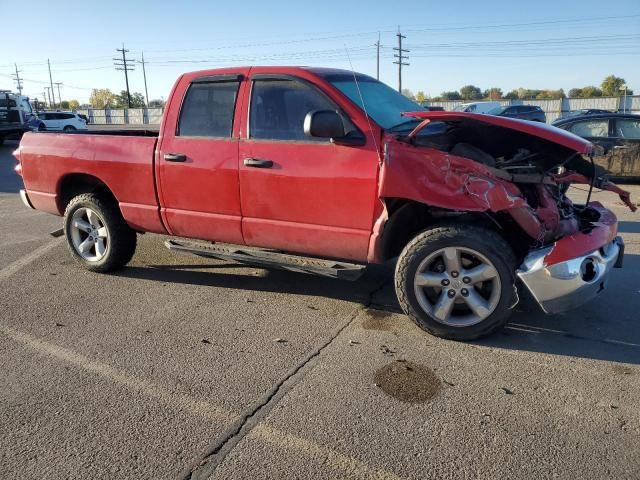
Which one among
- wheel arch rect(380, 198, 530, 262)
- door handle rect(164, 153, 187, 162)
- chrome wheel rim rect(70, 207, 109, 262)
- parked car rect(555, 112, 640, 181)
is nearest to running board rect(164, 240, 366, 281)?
wheel arch rect(380, 198, 530, 262)

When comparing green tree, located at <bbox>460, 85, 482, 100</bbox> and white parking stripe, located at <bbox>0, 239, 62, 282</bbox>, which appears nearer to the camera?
white parking stripe, located at <bbox>0, 239, 62, 282</bbox>

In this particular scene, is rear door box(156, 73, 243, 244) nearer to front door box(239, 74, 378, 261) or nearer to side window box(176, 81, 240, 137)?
side window box(176, 81, 240, 137)

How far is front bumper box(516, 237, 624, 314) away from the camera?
3393mm

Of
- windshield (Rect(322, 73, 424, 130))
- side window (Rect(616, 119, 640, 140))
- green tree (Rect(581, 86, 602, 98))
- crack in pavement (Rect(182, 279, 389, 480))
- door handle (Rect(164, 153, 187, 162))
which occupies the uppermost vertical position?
green tree (Rect(581, 86, 602, 98))

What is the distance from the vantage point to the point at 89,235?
5402 millimetres

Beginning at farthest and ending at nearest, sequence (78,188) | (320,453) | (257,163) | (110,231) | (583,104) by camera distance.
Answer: (583,104), (78,188), (110,231), (257,163), (320,453)

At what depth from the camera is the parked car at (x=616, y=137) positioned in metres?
10.2

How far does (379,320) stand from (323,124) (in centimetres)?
160

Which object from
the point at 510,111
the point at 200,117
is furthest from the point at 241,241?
the point at 510,111

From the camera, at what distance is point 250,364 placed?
3.45 m

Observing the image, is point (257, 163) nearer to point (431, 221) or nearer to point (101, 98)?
point (431, 221)

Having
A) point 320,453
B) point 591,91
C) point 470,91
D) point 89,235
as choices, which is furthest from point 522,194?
point 470,91

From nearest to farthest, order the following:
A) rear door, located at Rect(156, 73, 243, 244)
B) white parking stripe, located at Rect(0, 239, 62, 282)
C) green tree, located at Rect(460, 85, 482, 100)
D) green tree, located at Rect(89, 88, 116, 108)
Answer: rear door, located at Rect(156, 73, 243, 244) < white parking stripe, located at Rect(0, 239, 62, 282) < green tree, located at Rect(460, 85, 482, 100) < green tree, located at Rect(89, 88, 116, 108)

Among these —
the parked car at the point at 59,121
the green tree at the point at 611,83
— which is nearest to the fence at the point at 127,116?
the parked car at the point at 59,121
